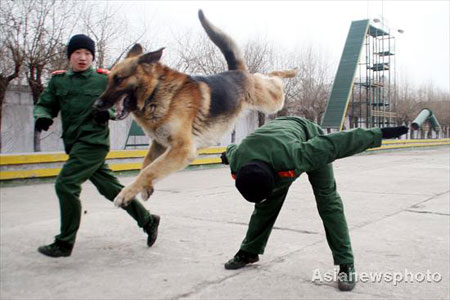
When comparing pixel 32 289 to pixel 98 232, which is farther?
pixel 98 232

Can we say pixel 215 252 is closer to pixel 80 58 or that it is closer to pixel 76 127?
pixel 76 127

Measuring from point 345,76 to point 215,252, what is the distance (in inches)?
141

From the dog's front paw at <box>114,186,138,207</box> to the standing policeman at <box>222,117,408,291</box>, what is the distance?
1.36m

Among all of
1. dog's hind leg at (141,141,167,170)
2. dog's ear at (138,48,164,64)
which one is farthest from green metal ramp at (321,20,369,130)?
dog's ear at (138,48,164,64)

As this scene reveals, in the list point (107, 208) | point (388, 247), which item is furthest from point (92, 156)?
point (107, 208)

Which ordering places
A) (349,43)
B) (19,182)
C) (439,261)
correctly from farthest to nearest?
1. (19,182)
2. (439,261)
3. (349,43)

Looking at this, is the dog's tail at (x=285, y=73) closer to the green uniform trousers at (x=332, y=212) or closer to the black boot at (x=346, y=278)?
the green uniform trousers at (x=332, y=212)

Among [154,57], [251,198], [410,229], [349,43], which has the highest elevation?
[349,43]

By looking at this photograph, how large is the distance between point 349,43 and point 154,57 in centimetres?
132

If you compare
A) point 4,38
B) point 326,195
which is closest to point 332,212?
point 326,195

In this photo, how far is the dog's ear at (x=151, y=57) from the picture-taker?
125 cm

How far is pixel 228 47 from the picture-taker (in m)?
1.56

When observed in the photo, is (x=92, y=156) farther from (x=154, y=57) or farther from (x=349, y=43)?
(x=154, y=57)

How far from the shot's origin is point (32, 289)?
13.5 ft
